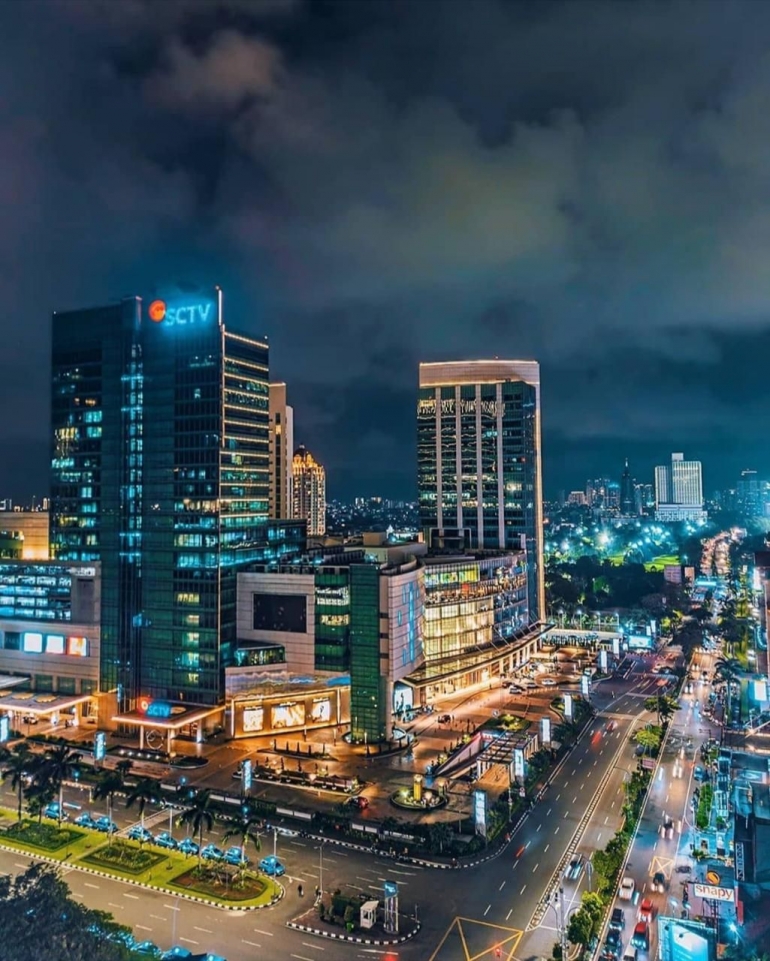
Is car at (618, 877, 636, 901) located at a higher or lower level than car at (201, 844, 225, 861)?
lower

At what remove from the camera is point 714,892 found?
56.9 meters

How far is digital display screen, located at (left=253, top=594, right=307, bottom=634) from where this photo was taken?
116m

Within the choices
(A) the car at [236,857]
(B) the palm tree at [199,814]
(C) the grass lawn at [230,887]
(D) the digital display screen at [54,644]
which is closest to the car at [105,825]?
(B) the palm tree at [199,814]

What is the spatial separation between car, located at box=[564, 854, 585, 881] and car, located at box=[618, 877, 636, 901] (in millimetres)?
4162

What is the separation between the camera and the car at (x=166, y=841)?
7381cm

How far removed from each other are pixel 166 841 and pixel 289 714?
1457 inches

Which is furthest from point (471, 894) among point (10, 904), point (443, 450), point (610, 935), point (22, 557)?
point (443, 450)

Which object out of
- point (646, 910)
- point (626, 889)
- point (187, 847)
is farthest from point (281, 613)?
point (646, 910)

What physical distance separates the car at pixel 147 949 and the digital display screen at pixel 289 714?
53.4 metres

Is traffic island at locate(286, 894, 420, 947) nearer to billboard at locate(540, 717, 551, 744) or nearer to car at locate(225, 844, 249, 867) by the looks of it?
car at locate(225, 844, 249, 867)

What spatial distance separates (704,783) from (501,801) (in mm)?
26313

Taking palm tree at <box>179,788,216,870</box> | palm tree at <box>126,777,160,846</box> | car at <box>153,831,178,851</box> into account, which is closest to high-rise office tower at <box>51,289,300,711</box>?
palm tree at <box>126,777,160,846</box>

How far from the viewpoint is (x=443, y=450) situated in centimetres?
19175

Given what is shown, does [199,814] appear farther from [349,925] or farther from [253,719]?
[253,719]
